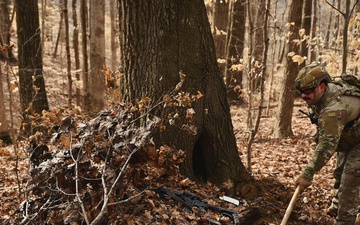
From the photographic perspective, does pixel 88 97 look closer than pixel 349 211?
No

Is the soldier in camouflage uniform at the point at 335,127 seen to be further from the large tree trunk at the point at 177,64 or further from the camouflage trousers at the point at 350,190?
the large tree trunk at the point at 177,64

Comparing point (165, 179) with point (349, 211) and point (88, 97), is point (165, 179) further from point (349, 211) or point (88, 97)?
point (88, 97)

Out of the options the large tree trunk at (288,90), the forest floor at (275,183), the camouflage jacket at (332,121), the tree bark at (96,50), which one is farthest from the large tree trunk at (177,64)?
the tree bark at (96,50)

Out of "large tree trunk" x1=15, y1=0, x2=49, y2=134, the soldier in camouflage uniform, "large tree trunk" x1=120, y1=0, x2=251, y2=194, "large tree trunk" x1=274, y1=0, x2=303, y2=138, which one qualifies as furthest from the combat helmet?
"large tree trunk" x1=15, y1=0, x2=49, y2=134

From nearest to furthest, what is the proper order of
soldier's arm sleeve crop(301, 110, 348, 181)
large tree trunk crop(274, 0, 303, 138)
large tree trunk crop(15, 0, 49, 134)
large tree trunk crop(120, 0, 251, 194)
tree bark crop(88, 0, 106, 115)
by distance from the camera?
soldier's arm sleeve crop(301, 110, 348, 181) < large tree trunk crop(120, 0, 251, 194) < large tree trunk crop(274, 0, 303, 138) < large tree trunk crop(15, 0, 49, 134) < tree bark crop(88, 0, 106, 115)

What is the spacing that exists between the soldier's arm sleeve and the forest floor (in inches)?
36.4

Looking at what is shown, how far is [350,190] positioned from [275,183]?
1108 mm

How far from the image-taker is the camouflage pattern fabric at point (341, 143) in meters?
3.36

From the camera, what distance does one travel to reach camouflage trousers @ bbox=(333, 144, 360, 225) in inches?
151

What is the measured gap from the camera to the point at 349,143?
12.6 ft

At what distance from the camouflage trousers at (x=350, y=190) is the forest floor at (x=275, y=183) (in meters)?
0.31

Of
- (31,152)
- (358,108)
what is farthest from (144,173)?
(358,108)

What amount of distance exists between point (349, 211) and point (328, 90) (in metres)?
1.49

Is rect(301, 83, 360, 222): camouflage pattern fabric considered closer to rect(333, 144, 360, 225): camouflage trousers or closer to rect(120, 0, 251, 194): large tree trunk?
rect(333, 144, 360, 225): camouflage trousers
